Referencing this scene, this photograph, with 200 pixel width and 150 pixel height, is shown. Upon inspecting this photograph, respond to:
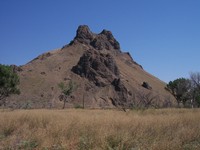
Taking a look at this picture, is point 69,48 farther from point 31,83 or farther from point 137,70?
point 31,83

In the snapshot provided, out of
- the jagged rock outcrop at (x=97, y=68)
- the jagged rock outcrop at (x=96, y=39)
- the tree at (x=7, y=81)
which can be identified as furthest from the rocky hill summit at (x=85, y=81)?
the tree at (x=7, y=81)

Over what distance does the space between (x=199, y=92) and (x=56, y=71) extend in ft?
206

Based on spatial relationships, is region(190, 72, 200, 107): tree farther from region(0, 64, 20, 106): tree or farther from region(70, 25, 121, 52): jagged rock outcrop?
region(70, 25, 121, 52): jagged rock outcrop

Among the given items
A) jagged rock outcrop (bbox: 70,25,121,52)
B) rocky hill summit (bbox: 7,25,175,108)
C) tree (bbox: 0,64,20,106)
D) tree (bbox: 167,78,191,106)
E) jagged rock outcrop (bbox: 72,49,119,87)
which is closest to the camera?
tree (bbox: 0,64,20,106)

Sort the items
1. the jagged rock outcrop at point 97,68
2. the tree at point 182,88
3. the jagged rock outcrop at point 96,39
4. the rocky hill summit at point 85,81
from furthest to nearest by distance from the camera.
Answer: the jagged rock outcrop at point 96,39 < the jagged rock outcrop at point 97,68 < the rocky hill summit at point 85,81 < the tree at point 182,88

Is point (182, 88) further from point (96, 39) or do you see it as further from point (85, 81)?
point (96, 39)

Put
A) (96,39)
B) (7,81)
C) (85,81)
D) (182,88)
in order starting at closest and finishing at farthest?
(7,81), (182,88), (85,81), (96,39)

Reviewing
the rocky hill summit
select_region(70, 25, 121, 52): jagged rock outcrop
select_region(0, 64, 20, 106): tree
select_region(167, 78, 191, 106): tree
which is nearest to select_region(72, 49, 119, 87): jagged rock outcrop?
the rocky hill summit

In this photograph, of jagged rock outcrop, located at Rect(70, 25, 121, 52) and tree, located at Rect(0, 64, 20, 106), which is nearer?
tree, located at Rect(0, 64, 20, 106)

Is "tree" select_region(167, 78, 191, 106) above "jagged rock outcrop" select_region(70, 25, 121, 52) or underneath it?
underneath

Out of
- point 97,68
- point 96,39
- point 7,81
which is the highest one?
point 96,39

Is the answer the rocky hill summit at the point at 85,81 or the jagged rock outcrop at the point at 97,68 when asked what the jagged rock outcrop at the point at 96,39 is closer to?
the rocky hill summit at the point at 85,81

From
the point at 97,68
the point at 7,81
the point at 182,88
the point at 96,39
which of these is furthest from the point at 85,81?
the point at 7,81

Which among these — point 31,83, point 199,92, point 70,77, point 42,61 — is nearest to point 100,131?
point 199,92
